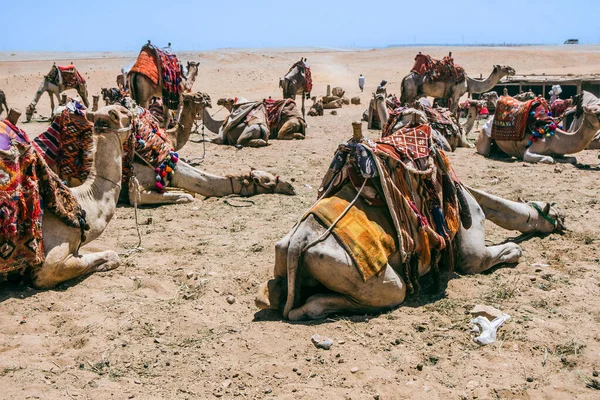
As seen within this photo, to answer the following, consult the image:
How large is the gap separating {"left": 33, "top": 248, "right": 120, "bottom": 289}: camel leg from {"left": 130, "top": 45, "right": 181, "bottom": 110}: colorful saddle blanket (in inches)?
309

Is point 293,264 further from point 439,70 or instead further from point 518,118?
point 439,70

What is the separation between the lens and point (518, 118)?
11703 mm

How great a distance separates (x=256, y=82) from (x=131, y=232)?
30.9 meters

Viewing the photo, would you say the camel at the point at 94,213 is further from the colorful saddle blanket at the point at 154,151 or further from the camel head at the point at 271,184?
the camel head at the point at 271,184

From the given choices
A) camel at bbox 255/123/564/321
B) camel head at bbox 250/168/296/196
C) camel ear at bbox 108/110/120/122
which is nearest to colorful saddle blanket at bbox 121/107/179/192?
camel head at bbox 250/168/296/196

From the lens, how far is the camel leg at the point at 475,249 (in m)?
5.42

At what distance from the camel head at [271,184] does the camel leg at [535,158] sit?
4.82 meters

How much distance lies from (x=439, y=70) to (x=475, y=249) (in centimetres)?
1307

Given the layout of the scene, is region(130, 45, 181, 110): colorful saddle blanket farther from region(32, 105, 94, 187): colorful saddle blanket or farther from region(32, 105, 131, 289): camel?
region(32, 105, 131, 289): camel

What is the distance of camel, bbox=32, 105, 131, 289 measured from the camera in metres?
5.25

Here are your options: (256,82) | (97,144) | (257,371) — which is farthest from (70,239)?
(256,82)

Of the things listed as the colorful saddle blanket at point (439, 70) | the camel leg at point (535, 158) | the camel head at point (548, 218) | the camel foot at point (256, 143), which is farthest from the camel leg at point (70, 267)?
the colorful saddle blanket at point (439, 70)

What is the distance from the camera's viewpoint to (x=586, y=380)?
12.7 feet

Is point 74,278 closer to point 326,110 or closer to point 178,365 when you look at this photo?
point 178,365
